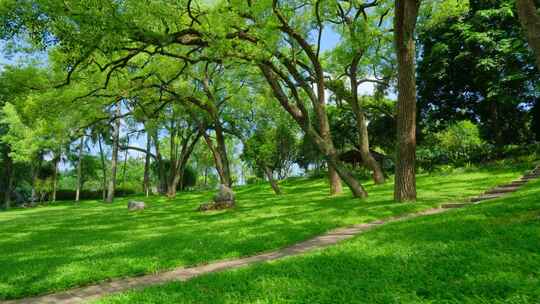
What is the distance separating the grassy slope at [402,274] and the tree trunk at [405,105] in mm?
5060

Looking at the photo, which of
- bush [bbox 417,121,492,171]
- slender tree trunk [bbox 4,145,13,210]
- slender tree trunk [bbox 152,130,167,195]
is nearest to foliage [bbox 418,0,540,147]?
bush [bbox 417,121,492,171]

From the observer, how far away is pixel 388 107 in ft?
102

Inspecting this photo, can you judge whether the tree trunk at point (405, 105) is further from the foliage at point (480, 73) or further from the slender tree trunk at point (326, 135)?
the foliage at point (480, 73)

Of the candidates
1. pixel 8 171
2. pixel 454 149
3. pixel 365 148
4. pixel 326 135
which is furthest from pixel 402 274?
pixel 8 171

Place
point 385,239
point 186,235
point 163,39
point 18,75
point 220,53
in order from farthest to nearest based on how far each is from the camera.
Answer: point 18,75, point 220,53, point 163,39, point 186,235, point 385,239

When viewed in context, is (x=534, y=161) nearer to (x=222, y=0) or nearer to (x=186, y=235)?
(x=222, y=0)

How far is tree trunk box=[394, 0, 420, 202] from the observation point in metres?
10.9

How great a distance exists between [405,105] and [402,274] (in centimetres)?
801

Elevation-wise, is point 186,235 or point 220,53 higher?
point 220,53

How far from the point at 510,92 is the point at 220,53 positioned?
16901 millimetres

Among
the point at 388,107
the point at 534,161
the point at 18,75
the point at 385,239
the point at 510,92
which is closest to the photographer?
the point at 385,239

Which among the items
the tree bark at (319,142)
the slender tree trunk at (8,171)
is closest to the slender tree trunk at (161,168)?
the slender tree trunk at (8,171)

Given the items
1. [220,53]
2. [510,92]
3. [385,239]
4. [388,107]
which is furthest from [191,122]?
[385,239]

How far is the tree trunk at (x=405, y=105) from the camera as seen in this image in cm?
1094
